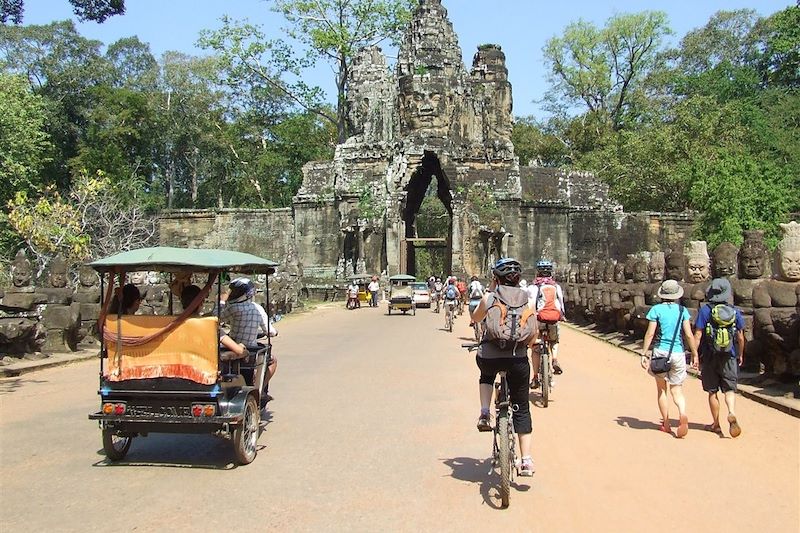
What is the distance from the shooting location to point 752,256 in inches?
409

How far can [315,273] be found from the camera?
4059cm

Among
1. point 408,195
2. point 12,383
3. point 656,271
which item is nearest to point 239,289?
point 12,383

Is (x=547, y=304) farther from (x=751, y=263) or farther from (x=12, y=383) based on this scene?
(x=12, y=383)

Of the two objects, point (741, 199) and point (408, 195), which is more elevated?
point (408, 195)

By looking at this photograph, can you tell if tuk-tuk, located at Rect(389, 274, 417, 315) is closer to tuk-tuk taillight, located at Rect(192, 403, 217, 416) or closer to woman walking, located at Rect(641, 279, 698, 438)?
woman walking, located at Rect(641, 279, 698, 438)

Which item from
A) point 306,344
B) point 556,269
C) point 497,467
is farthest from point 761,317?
point 556,269

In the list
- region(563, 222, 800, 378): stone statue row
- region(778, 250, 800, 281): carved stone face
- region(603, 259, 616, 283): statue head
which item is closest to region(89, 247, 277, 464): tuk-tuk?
region(563, 222, 800, 378): stone statue row

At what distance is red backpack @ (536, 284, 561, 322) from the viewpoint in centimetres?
1005

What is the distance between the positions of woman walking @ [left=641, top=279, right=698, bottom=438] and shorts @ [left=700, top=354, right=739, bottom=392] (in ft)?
0.54

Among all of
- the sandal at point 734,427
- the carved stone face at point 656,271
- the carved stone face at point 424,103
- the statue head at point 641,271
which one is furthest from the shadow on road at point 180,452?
the carved stone face at point 424,103

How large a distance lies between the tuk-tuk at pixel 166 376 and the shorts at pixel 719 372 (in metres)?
4.37

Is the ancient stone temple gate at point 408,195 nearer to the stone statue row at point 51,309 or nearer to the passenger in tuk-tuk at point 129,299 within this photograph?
the stone statue row at point 51,309

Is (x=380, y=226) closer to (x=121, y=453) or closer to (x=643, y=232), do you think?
(x=643, y=232)

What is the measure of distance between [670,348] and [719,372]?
50 centimetres
